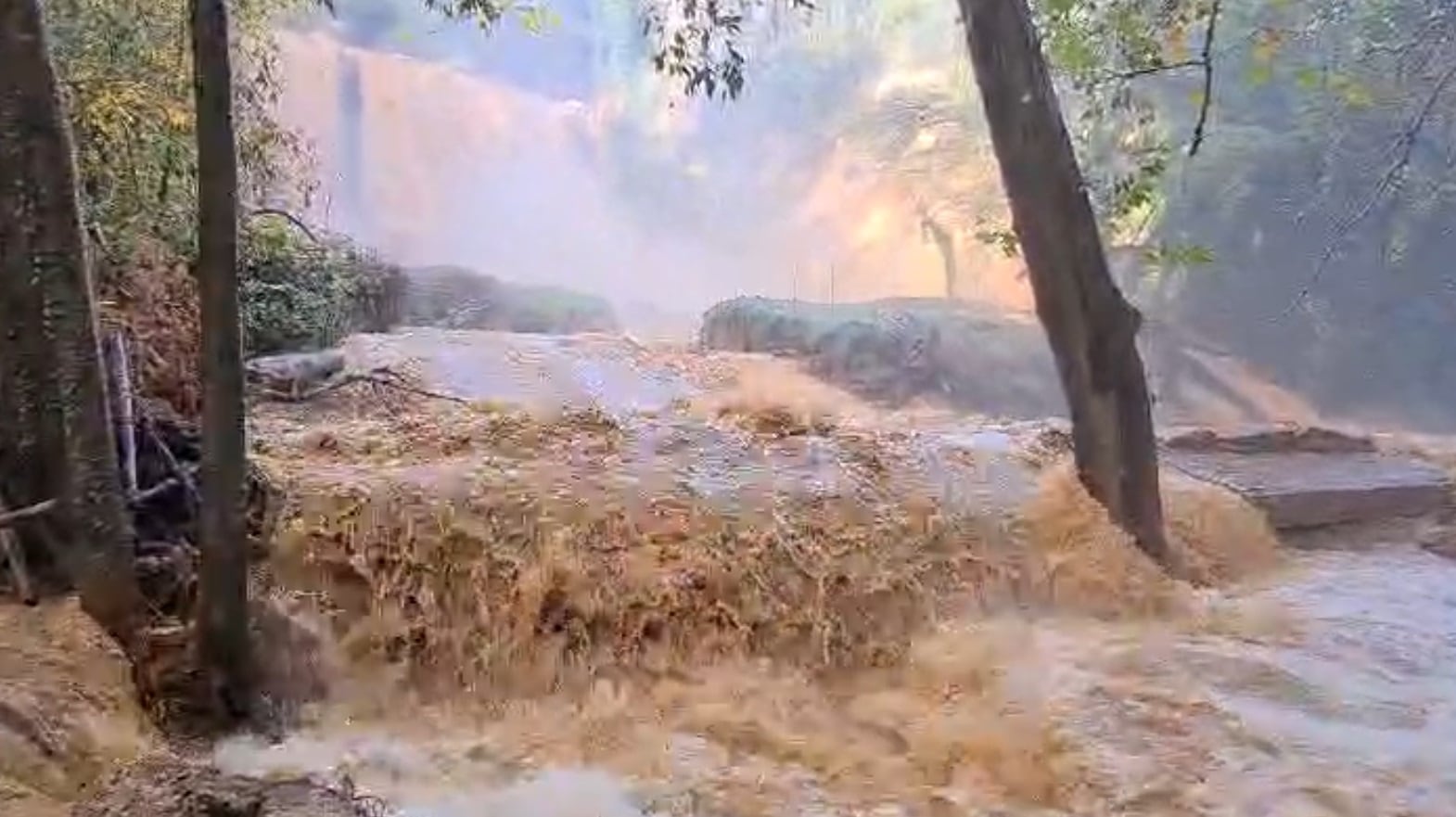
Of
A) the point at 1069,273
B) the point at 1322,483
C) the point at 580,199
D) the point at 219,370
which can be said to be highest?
the point at 580,199

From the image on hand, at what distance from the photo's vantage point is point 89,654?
3.92 metres

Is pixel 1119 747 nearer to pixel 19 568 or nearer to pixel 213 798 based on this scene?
pixel 213 798

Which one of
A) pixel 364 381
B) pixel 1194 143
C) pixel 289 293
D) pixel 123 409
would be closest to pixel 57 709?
pixel 123 409

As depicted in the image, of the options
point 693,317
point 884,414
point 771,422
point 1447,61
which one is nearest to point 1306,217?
point 1447,61

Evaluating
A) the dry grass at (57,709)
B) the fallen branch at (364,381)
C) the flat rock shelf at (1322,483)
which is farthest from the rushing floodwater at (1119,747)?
the fallen branch at (364,381)

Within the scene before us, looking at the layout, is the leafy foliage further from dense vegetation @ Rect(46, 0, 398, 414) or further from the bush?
the bush

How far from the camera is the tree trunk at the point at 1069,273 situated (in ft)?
19.0

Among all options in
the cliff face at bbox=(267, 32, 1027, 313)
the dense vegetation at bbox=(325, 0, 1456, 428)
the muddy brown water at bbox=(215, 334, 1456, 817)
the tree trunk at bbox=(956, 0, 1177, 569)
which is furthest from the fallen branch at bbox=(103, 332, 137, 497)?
the cliff face at bbox=(267, 32, 1027, 313)

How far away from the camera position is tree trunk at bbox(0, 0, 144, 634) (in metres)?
3.71

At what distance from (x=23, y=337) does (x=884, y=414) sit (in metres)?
7.19

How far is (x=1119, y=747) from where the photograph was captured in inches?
175

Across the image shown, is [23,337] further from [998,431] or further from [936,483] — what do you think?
[998,431]

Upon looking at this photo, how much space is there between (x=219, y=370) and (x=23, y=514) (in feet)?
2.30

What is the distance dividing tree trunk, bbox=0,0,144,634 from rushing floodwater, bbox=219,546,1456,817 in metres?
0.65
